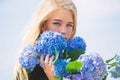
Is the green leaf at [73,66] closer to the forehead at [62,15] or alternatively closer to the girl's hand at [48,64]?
the girl's hand at [48,64]

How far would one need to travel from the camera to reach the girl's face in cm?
322

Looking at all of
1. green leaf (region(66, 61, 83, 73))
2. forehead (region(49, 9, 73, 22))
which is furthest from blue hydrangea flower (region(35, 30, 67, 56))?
forehead (region(49, 9, 73, 22))

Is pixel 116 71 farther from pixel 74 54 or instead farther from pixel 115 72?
pixel 74 54

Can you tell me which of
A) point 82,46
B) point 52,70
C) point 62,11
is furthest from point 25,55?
point 62,11

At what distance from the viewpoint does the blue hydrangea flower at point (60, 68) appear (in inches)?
92.4

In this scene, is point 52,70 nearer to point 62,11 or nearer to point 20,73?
point 20,73

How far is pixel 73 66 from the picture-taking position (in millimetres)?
2285

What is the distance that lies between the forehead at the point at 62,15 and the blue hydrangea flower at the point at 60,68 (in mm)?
944

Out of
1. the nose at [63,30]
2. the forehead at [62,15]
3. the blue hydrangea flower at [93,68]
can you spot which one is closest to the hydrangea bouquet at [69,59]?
the blue hydrangea flower at [93,68]

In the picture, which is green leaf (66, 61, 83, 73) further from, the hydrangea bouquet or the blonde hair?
the blonde hair

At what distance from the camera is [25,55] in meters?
2.66

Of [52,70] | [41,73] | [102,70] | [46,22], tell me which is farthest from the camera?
[46,22]

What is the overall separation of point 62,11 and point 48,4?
186 mm

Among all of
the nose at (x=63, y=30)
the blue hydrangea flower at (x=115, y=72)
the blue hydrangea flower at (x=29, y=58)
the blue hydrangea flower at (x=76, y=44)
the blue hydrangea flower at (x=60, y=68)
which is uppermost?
the nose at (x=63, y=30)
